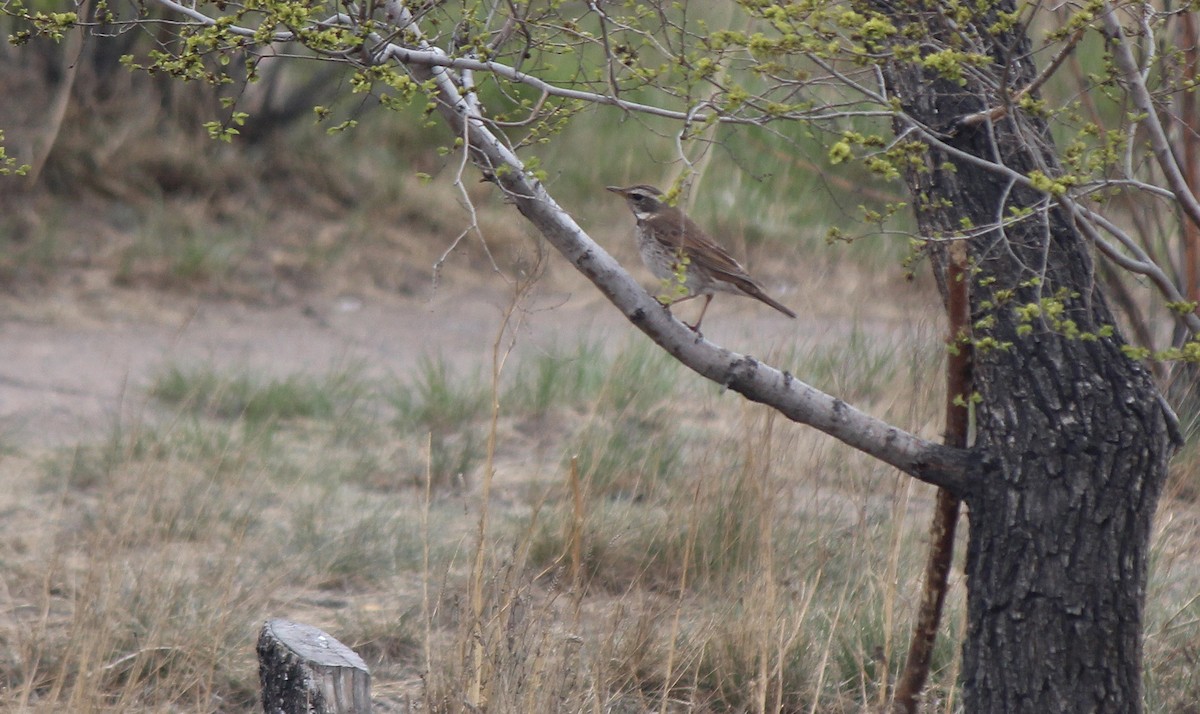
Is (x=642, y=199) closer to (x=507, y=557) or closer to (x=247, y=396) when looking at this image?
(x=507, y=557)

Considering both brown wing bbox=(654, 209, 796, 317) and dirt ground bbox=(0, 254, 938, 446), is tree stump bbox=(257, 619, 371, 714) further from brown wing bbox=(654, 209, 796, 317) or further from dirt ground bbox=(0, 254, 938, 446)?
dirt ground bbox=(0, 254, 938, 446)

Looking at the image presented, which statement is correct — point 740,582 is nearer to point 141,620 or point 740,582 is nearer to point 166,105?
point 141,620

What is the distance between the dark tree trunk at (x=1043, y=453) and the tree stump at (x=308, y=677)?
1.39 m

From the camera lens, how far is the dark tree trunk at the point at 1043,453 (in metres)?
2.91

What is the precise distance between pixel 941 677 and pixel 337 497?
2.63 m

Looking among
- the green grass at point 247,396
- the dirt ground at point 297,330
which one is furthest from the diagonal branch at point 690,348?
the green grass at point 247,396

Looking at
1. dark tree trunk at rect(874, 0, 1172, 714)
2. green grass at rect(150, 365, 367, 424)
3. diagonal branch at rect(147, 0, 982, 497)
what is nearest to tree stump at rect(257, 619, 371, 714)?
diagonal branch at rect(147, 0, 982, 497)

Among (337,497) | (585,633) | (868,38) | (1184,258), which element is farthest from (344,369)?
(868,38)

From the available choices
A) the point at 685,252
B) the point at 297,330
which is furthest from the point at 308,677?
the point at 297,330

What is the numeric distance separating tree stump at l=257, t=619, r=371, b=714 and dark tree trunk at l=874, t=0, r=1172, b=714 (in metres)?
1.39

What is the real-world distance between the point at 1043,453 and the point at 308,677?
1.60m

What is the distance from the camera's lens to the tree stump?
2.62 metres

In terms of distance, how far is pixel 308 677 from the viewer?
2.61 m

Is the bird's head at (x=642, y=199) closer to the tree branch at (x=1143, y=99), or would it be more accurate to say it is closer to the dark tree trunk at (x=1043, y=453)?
the dark tree trunk at (x=1043, y=453)
